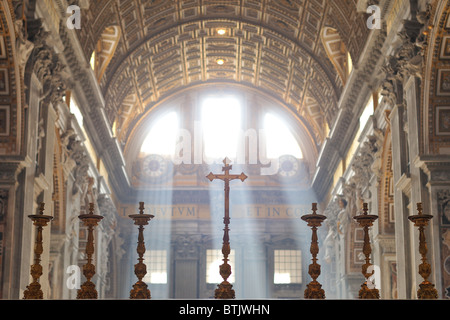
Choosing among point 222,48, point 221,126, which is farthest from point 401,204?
point 221,126

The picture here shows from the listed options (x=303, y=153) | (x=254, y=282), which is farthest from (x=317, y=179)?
(x=254, y=282)

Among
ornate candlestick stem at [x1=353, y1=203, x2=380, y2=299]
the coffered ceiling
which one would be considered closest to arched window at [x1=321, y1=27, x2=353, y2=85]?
the coffered ceiling

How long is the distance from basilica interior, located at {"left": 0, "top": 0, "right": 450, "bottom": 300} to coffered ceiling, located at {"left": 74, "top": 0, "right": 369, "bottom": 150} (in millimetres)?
82

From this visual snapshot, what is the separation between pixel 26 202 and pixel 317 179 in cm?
1840

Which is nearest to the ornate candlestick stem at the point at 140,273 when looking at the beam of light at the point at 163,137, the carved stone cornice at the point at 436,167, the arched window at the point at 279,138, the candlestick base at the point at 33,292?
the candlestick base at the point at 33,292

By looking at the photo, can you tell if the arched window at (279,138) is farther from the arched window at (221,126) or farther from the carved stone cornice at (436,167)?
the carved stone cornice at (436,167)

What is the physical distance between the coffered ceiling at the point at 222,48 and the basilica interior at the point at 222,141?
0.08 m

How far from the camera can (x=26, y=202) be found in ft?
52.4

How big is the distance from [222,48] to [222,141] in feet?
15.5

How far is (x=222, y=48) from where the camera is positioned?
105 ft

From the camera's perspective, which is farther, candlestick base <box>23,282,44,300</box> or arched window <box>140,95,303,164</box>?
arched window <box>140,95,303,164</box>

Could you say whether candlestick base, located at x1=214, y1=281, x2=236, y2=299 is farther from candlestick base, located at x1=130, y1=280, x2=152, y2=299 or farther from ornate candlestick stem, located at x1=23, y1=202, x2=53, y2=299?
ornate candlestick stem, located at x1=23, y1=202, x2=53, y2=299

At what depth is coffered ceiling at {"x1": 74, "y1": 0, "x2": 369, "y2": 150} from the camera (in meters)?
25.5

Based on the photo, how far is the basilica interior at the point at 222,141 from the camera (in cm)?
1582
